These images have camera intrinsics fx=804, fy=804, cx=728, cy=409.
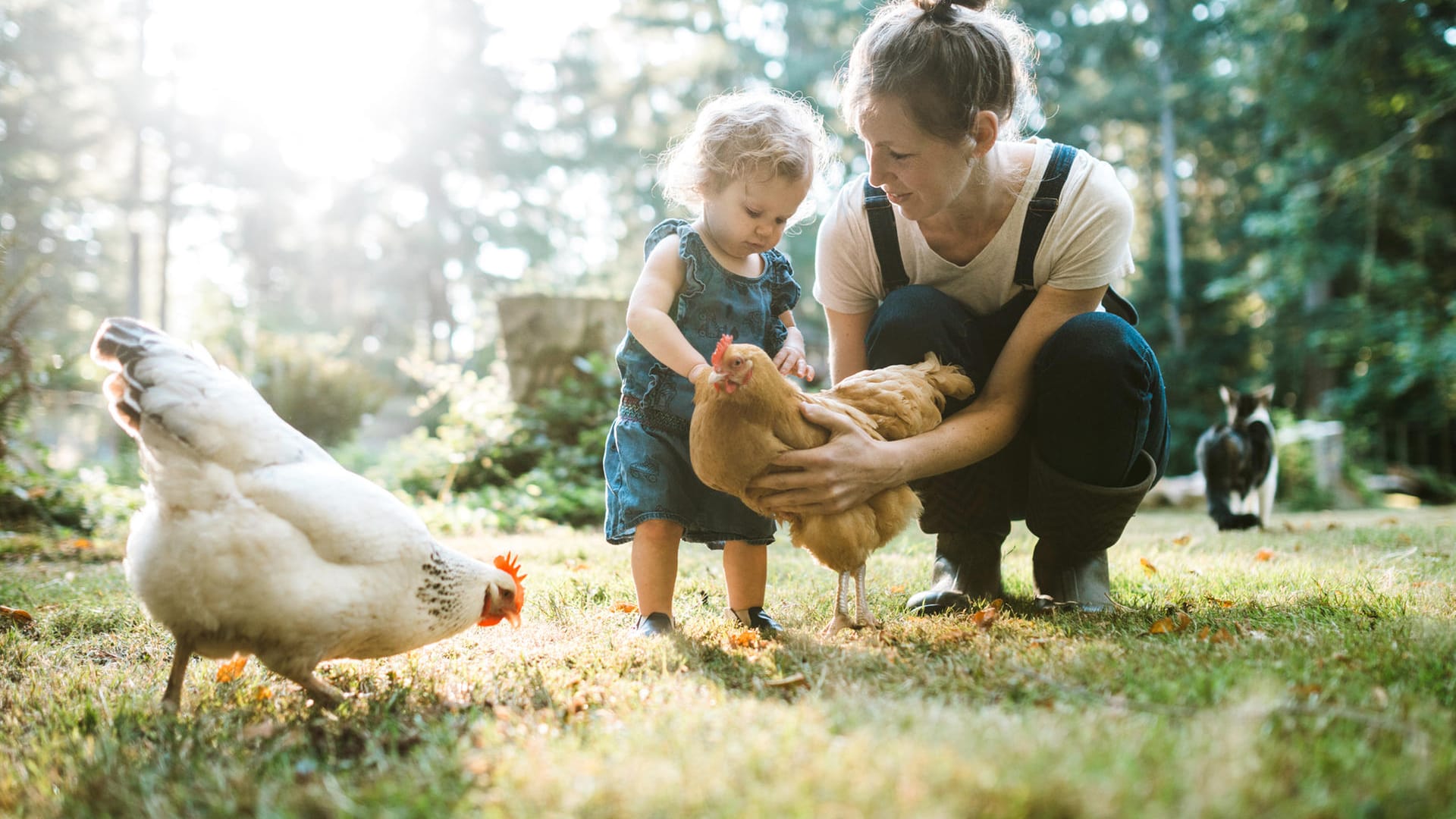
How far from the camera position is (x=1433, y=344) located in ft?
29.7

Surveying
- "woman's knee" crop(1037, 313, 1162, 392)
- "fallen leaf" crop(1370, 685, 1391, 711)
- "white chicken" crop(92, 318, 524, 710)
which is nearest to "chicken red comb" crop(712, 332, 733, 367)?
"white chicken" crop(92, 318, 524, 710)

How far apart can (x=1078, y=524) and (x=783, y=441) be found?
100 cm

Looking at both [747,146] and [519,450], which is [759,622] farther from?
[519,450]

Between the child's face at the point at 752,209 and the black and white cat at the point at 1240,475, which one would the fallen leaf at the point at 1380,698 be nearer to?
the child's face at the point at 752,209

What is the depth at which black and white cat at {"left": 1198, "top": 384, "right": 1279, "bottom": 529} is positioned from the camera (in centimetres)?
547

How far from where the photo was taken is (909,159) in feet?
7.39

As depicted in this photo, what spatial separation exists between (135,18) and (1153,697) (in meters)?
24.5

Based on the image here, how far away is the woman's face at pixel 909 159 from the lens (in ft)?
7.26

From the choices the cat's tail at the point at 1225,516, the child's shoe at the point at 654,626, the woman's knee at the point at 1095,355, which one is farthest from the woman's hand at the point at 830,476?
the cat's tail at the point at 1225,516

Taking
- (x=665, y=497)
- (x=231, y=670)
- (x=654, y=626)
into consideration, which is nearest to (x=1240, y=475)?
(x=665, y=497)

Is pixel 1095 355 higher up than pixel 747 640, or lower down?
higher up

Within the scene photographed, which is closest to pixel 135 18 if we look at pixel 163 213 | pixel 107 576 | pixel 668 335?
pixel 163 213

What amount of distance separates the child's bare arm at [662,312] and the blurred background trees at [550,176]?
8.30 m

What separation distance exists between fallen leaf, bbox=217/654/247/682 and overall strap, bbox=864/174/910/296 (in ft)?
7.10
